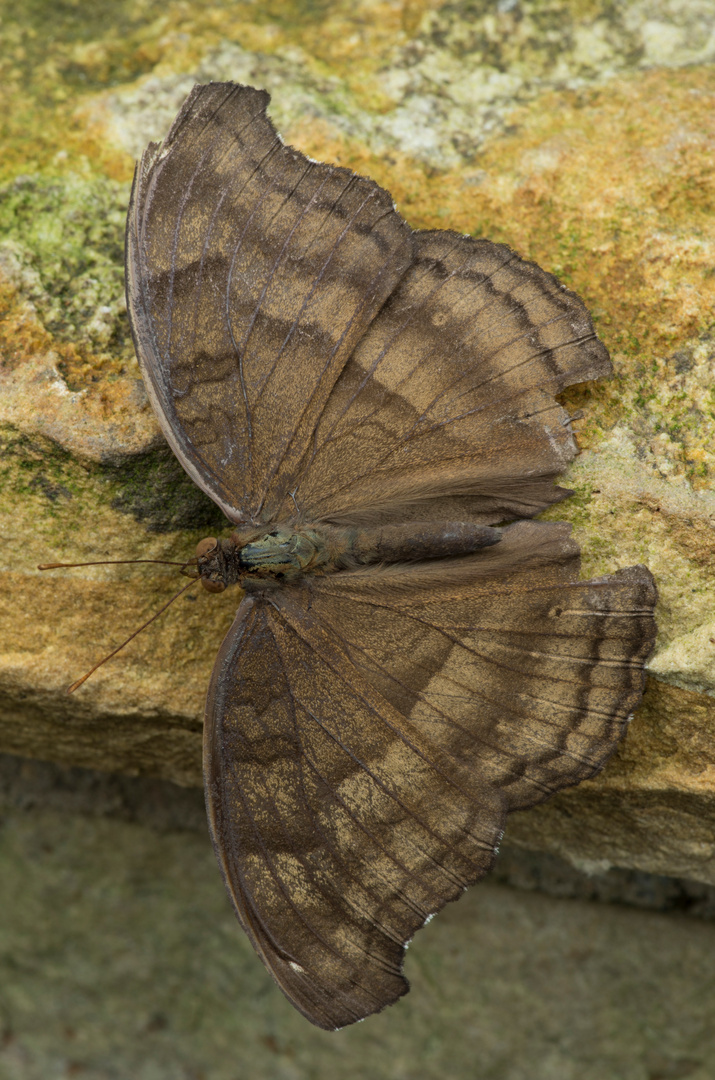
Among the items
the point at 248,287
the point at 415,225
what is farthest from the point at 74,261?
the point at 415,225

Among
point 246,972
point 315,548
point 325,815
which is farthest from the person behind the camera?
point 246,972

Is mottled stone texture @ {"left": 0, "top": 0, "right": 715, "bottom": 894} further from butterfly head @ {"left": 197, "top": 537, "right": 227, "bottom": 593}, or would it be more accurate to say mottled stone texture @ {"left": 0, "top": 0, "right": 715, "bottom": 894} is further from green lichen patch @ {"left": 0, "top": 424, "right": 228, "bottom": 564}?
butterfly head @ {"left": 197, "top": 537, "right": 227, "bottom": 593}

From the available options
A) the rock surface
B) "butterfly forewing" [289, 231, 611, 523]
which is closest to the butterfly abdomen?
"butterfly forewing" [289, 231, 611, 523]

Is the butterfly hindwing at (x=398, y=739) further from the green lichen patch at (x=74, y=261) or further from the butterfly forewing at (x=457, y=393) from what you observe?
the green lichen patch at (x=74, y=261)

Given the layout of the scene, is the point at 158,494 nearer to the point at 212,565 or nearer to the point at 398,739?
the point at 212,565

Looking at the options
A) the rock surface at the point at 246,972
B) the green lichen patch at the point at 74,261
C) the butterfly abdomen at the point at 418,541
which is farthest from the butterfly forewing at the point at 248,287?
the rock surface at the point at 246,972

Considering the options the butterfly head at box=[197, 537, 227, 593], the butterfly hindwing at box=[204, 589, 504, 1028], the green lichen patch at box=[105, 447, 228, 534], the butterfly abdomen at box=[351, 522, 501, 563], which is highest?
the butterfly abdomen at box=[351, 522, 501, 563]
